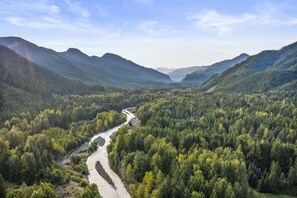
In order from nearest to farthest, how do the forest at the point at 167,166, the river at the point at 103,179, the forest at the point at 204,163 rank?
the forest at the point at 204,163 < the forest at the point at 167,166 < the river at the point at 103,179

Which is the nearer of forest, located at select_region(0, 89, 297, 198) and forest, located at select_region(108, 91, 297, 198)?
forest, located at select_region(108, 91, 297, 198)

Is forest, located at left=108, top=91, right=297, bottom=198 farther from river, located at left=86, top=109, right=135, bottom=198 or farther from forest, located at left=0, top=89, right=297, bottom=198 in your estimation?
river, located at left=86, top=109, right=135, bottom=198

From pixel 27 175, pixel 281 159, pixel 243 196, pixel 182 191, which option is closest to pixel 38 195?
pixel 27 175

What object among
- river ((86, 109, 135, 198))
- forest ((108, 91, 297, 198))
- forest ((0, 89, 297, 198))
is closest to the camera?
forest ((108, 91, 297, 198))

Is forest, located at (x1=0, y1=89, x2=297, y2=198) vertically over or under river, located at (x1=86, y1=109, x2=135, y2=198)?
over

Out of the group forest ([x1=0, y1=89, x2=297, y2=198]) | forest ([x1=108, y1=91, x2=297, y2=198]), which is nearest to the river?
forest ([x1=0, y1=89, x2=297, y2=198])

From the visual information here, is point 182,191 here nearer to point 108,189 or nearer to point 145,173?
point 145,173

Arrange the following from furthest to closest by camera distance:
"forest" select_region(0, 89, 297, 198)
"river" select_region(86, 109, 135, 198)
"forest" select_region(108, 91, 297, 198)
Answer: "river" select_region(86, 109, 135, 198), "forest" select_region(0, 89, 297, 198), "forest" select_region(108, 91, 297, 198)

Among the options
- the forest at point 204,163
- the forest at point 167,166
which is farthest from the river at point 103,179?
the forest at point 204,163

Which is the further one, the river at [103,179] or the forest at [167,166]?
the river at [103,179]

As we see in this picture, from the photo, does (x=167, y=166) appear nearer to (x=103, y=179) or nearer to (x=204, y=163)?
(x=204, y=163)

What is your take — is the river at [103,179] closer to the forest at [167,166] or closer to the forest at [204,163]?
the forest at [167,166]
